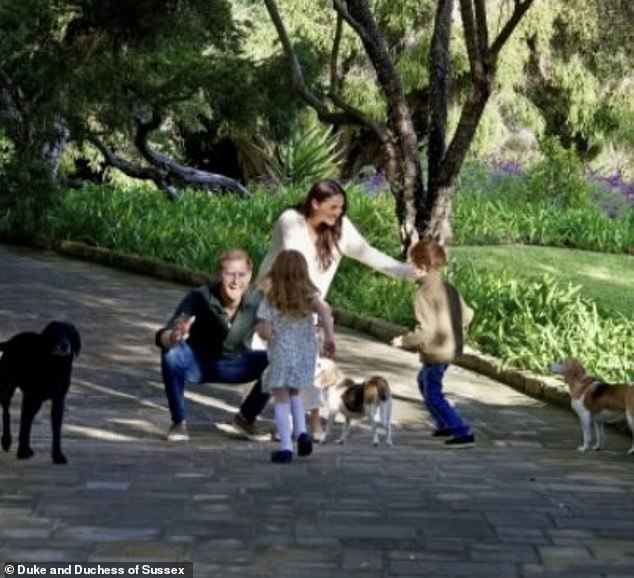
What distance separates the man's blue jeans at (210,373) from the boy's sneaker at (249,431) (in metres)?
0.04

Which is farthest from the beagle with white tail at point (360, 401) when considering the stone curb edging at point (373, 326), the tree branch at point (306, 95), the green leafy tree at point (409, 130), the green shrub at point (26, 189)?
the green shrub at point (26, 189)

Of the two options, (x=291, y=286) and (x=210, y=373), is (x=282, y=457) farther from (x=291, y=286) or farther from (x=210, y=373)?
(x=210, y=373)

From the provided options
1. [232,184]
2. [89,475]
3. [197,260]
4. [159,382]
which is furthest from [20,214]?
[89,475]

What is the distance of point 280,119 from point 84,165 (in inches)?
475

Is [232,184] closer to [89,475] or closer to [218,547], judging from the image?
[89,475]

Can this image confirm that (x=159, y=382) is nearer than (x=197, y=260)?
Yes

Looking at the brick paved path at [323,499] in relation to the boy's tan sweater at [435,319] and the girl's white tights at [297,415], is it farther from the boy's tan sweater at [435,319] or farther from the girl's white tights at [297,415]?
the boy's tan sweater at [435,319]

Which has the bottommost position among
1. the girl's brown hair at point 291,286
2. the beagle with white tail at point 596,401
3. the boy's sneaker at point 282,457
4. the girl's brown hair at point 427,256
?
the boy's sneaker at point 282,457

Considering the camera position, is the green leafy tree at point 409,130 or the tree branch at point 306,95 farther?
the tree branch at point 306,95

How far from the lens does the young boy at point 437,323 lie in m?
8.29

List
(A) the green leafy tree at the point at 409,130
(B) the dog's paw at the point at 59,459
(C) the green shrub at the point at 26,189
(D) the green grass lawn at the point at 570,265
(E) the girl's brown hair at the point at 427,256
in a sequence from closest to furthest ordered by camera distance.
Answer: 1. (B) the dog's paw at the point at 59,459
2. (E) the girl's brown hair at the point at 427,256
3. (A) the green leafy tree at the point at 409,130
4. (D) the green grass lawn at the point at 570,265
5. (C) the green shrub at the point at 26,189

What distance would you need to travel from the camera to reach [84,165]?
2981cm

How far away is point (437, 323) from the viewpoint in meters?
8.30

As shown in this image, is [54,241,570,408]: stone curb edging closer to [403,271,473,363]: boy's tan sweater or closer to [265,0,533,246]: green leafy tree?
[265,0,533,246]: green leafy tree
